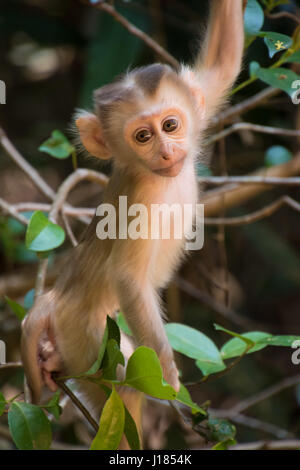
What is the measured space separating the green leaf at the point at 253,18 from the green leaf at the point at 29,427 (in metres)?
1.93

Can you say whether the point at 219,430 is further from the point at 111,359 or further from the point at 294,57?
the point at 294,57

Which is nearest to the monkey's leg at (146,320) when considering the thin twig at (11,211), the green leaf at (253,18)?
the thin twig at (11,211)

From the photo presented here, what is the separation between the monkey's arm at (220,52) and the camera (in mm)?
2877

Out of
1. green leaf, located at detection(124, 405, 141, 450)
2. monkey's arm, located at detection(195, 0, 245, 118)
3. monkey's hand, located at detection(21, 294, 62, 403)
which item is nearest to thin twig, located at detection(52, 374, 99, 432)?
monkey's hand, located at detection(21, 294, 62, 403)

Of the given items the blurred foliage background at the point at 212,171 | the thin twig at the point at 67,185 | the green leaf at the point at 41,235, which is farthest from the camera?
the blurred foliage background at the point at 212,171

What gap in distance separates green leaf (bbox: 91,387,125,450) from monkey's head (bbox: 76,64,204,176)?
3.76 ft

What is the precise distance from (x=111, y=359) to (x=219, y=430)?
60 centimetres

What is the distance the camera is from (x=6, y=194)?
6.95 m

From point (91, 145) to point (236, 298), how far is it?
3747mm

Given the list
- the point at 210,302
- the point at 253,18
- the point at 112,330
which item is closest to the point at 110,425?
the point at 112,330

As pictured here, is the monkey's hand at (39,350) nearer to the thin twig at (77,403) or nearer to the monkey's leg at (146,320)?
the thin twig at (77,403)

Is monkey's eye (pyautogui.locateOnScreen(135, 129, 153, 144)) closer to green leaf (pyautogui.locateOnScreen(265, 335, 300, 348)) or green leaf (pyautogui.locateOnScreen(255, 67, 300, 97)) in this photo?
green leaf (pyautogui.locateOnScreen(255, 67, 300, 97))

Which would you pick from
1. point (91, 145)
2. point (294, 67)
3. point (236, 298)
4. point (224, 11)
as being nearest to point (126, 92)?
point (91, 145)

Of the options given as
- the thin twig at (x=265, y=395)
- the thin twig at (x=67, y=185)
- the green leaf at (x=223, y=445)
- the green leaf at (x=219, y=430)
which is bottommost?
the thin twig at (x=265, y=395)
